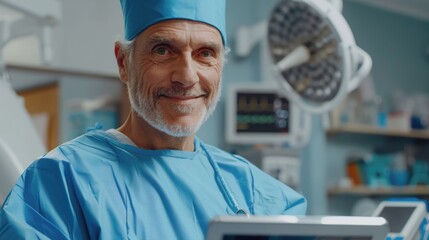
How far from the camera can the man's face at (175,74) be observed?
4.32 feet

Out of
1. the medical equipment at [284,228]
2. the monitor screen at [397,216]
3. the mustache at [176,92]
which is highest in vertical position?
the mustache at [176,92]

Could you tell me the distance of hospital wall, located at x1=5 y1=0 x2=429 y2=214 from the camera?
123 inches

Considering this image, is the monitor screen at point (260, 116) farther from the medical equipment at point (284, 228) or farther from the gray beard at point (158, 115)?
the medical equipment at point (284, 228)

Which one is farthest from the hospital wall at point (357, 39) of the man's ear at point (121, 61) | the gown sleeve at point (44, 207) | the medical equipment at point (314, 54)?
the gown sleeve at point (44, 207)

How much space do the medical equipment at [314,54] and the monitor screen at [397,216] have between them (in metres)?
0.43

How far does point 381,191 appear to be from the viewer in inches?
155

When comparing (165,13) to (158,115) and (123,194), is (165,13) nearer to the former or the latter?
(158,115)

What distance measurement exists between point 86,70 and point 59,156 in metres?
1.88

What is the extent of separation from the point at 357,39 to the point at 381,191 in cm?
105

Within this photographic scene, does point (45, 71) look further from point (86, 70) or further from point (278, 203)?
point (278, 203)

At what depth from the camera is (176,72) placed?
131cm

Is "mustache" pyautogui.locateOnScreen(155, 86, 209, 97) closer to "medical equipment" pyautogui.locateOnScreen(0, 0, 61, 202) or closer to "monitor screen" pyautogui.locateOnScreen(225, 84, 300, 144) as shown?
"medical equipment" pyautogui.locateOnScreen(0, 0, 61, 202)

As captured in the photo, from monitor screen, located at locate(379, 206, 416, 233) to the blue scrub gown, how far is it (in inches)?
8.3

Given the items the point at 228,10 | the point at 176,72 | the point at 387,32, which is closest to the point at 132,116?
the point at 176,72
